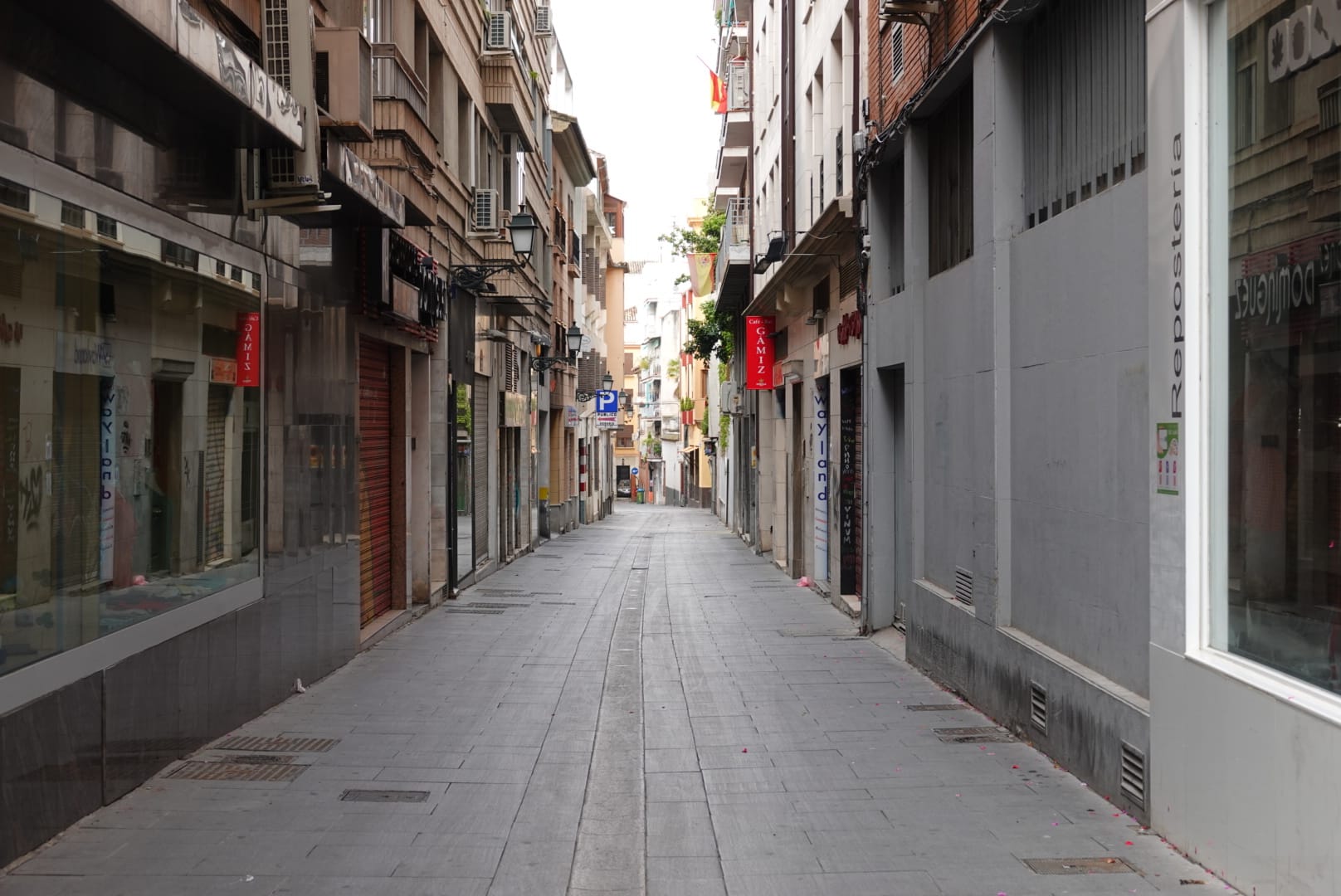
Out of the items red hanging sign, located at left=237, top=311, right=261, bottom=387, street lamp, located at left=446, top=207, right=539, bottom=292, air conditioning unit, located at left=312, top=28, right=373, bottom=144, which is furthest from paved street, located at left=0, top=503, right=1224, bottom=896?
street lamp, located at left=446, top=207, right=539, bottom=292

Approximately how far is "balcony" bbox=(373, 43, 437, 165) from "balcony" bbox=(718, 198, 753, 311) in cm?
1413

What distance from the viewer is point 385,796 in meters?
7.40

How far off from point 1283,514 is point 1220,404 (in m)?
0.68

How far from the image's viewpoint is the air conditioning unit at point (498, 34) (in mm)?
21812

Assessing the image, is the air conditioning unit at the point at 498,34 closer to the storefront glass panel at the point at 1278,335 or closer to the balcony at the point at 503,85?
the balcony at the point at 503,85

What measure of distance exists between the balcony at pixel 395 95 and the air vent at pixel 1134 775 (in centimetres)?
1023

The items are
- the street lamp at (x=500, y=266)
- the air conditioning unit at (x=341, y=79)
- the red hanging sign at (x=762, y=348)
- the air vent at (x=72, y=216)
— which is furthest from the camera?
the red hanging sign at (x=762, y=348)

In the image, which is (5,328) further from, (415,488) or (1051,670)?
(415,488)

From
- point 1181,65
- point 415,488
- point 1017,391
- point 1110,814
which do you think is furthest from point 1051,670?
point 415,488

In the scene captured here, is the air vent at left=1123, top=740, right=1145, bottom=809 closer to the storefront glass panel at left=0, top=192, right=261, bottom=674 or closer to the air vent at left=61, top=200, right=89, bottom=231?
the storefront glass panel at left=0, top=192, right=261, bottom=674

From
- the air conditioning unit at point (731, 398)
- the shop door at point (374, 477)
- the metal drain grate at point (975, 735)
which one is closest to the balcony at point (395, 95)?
the shop door at point (374, 477)

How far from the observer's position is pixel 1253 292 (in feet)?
18.9

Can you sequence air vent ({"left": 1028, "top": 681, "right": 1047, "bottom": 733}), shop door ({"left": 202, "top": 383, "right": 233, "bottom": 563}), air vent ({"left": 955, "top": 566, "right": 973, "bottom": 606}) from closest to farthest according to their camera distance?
air vent ({"left": 1028, "top": 681, "right": 1047, "bottom": 733}) < shop door ({"left": 202, "top": 383, "right": 233, "bottom": 563}) < air vent ({"left": 955, "top": 566, "right": 973, "bottom": 606})

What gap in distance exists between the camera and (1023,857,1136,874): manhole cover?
5.92 meters
